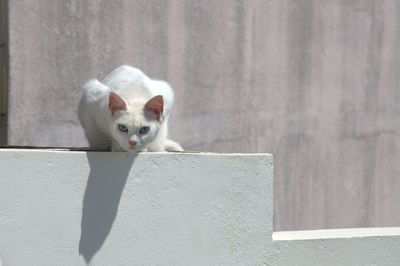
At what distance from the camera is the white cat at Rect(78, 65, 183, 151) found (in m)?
3.22

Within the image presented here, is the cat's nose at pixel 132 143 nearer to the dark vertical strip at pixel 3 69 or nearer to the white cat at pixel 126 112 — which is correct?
the white cat at pixel 126 112

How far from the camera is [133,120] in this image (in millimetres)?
3221

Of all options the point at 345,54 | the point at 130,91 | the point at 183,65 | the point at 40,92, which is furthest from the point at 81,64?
the point at 345,54

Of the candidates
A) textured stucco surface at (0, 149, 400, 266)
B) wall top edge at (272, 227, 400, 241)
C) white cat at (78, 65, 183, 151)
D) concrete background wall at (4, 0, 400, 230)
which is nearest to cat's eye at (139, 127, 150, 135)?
white cat at (78, 65, 183, 151)

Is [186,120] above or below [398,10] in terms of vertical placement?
below

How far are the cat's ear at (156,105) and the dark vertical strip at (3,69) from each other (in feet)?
6.72

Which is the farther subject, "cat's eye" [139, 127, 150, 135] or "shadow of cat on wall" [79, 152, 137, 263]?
"cat's eye" [139, 127, 150, 135]

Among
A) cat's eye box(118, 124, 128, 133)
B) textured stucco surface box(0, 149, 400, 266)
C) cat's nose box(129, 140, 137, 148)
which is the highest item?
cat's eye box(118, 124, 128, 133)

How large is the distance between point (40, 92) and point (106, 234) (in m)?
2.13

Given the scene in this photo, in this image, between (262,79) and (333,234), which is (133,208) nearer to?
(333,234)

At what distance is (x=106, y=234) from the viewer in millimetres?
3182

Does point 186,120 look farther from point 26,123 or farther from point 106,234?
point 106,234

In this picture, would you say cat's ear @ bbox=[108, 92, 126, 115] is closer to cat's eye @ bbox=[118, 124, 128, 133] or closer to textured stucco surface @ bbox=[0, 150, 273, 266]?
cat's eye @ bbox=[118, 124, 128, 133]

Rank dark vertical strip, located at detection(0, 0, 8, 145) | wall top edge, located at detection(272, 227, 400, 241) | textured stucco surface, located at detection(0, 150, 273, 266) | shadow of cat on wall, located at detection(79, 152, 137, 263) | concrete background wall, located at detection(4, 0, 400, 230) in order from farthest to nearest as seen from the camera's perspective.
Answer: concrete background wall, located at detection(4, 0, 400, 230)
dark vertical strip, located at detection(0, 0, 8, 145)
wall top edge, located at detection(272, 227, 400, 241)
shadow of cat on wall, located at detection(79, 152, 137, 263)
textured stucco surface, located at detection(0, 150, 273, 266)
